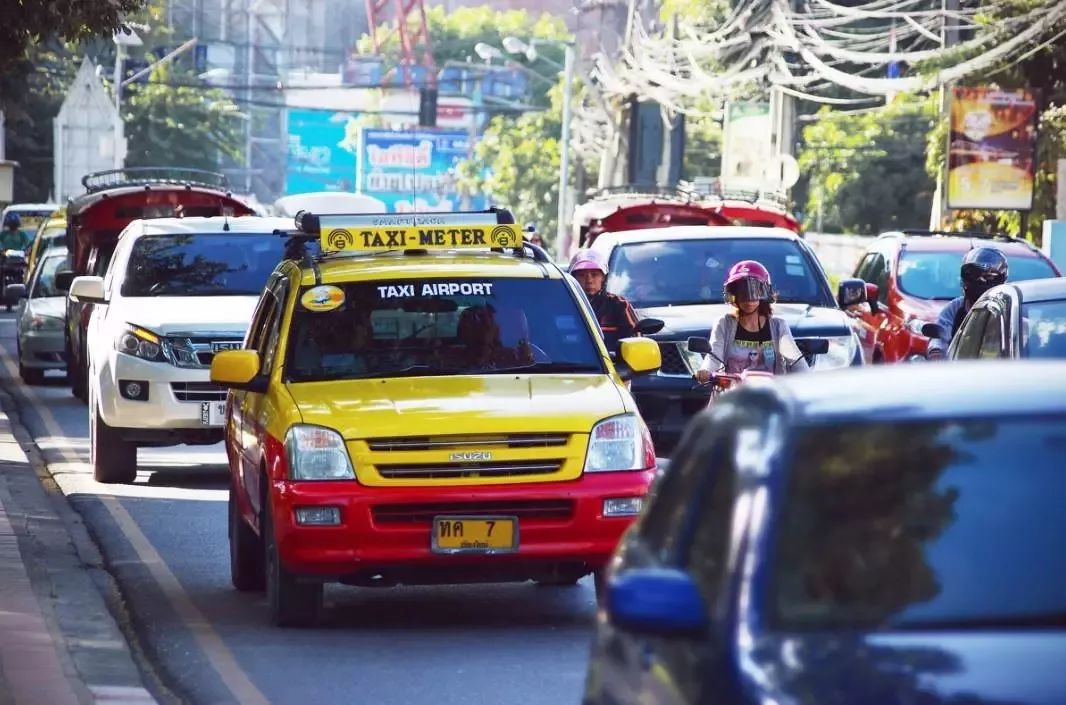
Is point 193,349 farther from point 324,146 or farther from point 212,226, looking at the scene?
point 324,146

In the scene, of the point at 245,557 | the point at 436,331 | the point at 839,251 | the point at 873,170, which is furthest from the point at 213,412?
the point at 873,170

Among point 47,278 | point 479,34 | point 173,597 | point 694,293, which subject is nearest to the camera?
point 173,597

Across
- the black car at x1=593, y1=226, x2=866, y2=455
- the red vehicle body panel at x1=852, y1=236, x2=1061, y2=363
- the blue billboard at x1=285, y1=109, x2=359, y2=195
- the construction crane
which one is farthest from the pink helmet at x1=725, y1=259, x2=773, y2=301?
the blue billboard at x1=285, y1=109, x2=359, y2=195

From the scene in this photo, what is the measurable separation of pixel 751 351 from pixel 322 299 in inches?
89.6

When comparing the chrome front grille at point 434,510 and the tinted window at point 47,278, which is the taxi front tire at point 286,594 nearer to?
the chrome front grille at point 434,510

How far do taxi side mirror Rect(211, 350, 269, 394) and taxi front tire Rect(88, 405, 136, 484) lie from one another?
5619 millimetres

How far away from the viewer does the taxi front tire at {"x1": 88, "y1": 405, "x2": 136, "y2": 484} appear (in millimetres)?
16328

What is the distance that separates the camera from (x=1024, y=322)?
10750 millimetres

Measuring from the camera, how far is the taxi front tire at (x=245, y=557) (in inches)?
454

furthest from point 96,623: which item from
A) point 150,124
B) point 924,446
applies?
point 150,124

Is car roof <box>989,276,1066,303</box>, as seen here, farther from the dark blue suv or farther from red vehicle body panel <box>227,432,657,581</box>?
the dark blue suv

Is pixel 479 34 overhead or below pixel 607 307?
overhead

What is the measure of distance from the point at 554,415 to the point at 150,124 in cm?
9113

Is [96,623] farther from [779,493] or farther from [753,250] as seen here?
[753,250]
